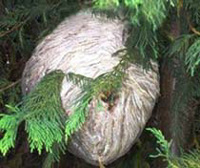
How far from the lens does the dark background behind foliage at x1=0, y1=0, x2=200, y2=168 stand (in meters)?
1.60

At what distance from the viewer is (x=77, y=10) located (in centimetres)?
166

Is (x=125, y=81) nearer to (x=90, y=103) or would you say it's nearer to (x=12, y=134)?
(x=90, y=103)

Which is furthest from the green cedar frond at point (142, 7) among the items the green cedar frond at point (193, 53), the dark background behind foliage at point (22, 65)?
the dark background behind foliage at point (22, 65)

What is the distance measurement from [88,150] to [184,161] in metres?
0.24

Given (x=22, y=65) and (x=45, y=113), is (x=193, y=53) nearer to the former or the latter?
(x=45, y=113)

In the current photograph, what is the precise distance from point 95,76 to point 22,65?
1.93ft

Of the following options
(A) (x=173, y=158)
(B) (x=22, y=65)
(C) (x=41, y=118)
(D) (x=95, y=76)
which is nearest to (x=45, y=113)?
(C) (x=41, y=118)

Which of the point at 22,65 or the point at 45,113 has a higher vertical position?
the point at 45,113

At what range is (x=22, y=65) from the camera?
6.04ft

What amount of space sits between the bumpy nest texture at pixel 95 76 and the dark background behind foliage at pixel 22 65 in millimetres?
137

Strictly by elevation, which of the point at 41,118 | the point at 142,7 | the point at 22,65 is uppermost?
the point at 142,7

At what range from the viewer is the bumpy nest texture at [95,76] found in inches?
49.7

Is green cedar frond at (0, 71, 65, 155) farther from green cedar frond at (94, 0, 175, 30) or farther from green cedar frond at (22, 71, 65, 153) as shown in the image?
green cedar frond at (94, 0, 175, 30)

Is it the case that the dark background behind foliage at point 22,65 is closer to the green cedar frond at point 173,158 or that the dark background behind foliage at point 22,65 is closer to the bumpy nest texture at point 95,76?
the bumpy nest texture at point 95,76
